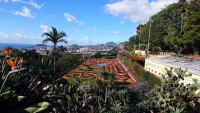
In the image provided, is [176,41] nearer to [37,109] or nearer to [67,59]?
[67,59]

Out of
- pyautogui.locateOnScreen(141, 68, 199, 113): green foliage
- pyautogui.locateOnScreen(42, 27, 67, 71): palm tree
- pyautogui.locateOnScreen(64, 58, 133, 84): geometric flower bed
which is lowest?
pyautogui.locateOnScreen(64, 58, 133, 84): geometric flower bed

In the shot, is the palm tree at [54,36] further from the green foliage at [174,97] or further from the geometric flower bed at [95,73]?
the green foliage at [174,97]

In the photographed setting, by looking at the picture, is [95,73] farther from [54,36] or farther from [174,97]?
[174,97]

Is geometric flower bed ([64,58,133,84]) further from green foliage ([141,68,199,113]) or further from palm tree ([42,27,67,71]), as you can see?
green foliage ([141,68,199,113])

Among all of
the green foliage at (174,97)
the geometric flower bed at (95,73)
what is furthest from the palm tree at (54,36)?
the green foliage at (174,97)

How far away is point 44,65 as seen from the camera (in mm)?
10078

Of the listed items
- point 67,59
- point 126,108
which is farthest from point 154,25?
Result: point 126,108

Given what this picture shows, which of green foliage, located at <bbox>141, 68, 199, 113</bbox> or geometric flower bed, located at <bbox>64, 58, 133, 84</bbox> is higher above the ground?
green foliage, located at <bbox>141, 68, 199, 113</bbox>

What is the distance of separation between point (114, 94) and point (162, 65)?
1387 cm

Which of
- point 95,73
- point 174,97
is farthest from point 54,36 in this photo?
point 174,97

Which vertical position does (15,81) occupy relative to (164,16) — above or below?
below

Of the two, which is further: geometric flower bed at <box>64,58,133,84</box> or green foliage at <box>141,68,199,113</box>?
geometric flower bed at <box>64,58,133,84</box>

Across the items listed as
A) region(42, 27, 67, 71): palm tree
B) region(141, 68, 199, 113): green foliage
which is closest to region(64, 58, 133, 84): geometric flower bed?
region(42, 27, 67, 71): palm tree

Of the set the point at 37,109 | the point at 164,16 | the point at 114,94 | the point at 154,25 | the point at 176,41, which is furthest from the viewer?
the point at 164,16
